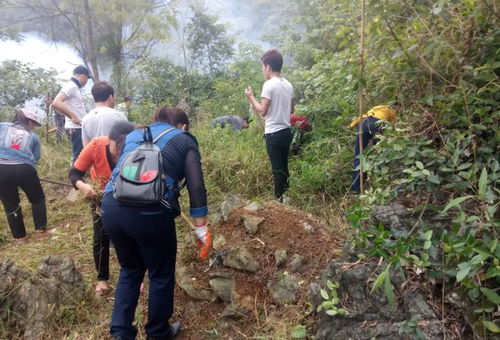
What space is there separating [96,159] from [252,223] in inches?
52.4

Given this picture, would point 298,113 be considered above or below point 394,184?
above

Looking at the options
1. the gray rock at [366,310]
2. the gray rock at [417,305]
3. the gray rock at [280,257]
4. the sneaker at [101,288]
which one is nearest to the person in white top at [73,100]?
the sneaker at [101,288]

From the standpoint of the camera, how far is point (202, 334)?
94.0 inches

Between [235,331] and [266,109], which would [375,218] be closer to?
[235,331]

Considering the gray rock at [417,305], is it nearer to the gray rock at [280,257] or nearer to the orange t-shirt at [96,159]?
the gray rock at [280,257]

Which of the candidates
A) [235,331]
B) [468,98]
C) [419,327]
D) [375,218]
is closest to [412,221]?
[375,218]

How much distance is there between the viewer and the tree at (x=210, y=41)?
1216 cm

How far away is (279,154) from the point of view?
3691 millimetres

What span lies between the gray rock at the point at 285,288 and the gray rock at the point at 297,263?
71 mm

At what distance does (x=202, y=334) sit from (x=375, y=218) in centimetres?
145

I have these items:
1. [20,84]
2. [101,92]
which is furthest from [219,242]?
[20,84]

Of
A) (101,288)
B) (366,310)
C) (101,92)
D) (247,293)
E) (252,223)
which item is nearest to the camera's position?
(366,310)

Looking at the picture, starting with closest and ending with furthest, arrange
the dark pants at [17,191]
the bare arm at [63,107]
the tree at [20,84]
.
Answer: the dark pants at [17,191], the bare arm at [63,107], the tree at [20,84]

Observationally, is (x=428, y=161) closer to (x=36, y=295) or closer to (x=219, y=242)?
(x=219, y=242)
